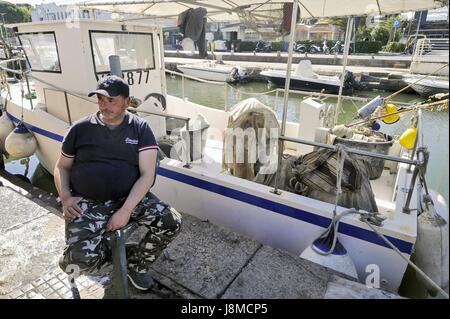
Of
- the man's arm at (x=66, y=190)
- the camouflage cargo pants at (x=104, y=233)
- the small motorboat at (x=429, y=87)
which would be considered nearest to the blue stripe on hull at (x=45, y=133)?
the man's arm at (x=66, y=190)

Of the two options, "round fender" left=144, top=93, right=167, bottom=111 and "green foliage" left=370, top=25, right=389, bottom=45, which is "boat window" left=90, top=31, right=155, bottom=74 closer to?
"round fender" left=144, top=93, right=167, bottom=111

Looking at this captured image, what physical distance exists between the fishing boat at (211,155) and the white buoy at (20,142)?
0.34 ft

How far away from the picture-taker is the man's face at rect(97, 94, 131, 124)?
223cm

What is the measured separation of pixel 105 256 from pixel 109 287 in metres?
0.46

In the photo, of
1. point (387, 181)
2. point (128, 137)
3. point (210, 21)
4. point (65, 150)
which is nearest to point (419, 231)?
point (387, 181)

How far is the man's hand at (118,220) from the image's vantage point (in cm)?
207

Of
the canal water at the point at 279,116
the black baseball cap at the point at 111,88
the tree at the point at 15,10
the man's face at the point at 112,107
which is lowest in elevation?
the canal water at the point at 279,116

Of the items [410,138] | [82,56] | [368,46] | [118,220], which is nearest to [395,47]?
[368,46]

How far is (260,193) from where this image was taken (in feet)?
10.7

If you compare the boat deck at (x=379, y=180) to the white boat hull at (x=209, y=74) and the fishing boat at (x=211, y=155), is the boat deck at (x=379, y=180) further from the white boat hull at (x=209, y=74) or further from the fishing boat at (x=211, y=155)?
the white boat hull at (x=209, y=74)

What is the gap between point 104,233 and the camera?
217 cm

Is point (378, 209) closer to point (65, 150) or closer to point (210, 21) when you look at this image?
point (65, 150)

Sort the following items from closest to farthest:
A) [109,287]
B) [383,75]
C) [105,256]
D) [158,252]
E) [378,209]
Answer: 1. [105,256]
2. [158,252]
3. [109,287]
4. [378,209]
5. [383,75]
